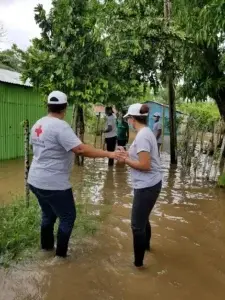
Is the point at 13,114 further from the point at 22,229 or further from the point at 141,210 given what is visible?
the point at 141,210

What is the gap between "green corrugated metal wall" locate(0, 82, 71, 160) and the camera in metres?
12.2

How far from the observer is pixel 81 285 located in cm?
380

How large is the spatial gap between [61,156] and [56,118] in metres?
0.41

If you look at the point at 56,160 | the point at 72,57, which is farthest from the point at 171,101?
the point at 56,160

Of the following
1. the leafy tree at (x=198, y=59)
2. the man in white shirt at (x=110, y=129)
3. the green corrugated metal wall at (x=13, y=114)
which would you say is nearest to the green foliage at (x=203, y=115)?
the man in white shirt at (x=110, y=129)

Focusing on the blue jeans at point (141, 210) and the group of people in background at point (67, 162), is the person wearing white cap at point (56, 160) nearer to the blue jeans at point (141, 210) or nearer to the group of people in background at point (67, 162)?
the group of people in background at point (67, 162)

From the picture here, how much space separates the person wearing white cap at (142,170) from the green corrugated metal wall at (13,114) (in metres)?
8.84

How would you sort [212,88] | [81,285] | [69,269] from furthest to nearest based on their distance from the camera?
[212,88] < [69,269] < [81,285]

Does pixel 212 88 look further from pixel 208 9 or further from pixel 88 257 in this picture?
pixel 88 257

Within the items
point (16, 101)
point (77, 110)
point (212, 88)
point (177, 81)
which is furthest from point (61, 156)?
point (16, 101)

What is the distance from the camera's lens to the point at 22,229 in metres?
4.83

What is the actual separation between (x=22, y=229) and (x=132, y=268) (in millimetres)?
1521

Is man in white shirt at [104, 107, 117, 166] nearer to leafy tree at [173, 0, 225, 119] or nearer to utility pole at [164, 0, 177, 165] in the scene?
utility pole at [164, 0, 177, 165]

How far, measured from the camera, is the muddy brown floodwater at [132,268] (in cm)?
371
